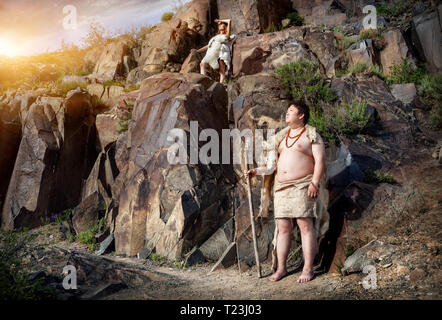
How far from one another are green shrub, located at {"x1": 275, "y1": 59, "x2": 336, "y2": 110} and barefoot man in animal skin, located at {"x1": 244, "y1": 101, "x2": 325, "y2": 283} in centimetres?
334

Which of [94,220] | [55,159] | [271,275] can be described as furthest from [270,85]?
[55,159]

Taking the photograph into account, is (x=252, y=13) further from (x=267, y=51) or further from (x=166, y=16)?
(x=166, y=16)

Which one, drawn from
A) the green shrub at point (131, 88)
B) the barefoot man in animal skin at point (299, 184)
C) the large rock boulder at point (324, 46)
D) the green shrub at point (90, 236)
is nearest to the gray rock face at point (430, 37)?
the large rock boulder at point (324, 46)

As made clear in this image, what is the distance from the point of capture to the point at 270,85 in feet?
25.2

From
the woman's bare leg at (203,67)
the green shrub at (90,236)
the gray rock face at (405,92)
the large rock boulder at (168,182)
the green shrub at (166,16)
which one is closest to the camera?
the large rock boulder at (168,182)

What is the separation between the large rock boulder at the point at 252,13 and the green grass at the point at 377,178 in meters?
9.14

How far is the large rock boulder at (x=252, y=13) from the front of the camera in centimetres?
1278

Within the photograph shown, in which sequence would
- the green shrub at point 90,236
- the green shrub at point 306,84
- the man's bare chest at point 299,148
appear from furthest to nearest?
the green shrub at point 306,84
the green shrub at point 90,236
the man's bare chest at point 299,148

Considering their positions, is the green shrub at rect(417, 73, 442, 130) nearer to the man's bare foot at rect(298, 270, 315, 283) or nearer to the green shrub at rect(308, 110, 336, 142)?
the green shrub at rect(308, 110, 336, 142)

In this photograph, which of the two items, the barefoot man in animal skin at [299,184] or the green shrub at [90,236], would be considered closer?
the barefoot man in animal skin at [299,184]

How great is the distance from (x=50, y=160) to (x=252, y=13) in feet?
30.3

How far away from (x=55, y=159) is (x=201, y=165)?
480cm

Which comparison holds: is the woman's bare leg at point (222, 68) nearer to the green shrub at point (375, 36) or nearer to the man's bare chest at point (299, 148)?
the green shrub at point (375, 36)

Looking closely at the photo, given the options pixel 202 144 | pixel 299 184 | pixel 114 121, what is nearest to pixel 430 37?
pixel 202 144
